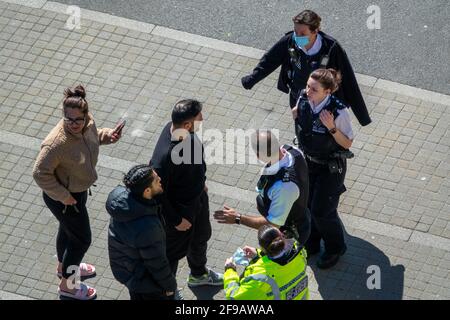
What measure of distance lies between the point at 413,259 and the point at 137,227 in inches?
120

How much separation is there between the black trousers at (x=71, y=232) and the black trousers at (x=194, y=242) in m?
0.80

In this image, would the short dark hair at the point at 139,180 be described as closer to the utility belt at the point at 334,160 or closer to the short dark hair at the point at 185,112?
the short dark hair at the point at 185,112

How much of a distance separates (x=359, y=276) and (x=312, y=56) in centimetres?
203

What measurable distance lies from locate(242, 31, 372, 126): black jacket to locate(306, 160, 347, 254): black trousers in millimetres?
643

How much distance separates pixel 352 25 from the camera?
11922mm

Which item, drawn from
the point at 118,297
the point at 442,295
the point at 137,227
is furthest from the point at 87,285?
the point at 442,295

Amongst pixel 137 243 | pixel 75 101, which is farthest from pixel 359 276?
pixel 75 101

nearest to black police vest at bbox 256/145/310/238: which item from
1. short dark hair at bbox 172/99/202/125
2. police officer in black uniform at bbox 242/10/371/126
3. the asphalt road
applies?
short dark hair at bbox 172/99/202/125

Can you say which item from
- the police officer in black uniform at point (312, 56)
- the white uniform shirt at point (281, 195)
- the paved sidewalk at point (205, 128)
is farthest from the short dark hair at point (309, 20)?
the paved sidewalk at point (205, 128)

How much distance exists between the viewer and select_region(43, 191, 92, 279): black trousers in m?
8.66

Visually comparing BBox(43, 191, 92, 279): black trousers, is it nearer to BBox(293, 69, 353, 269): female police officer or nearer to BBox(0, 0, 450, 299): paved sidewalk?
BBox(0, 0, 450, 299): paved sidewalk

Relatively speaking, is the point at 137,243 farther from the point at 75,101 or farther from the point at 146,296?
the point at 75,101

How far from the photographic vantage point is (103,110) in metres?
11.0
